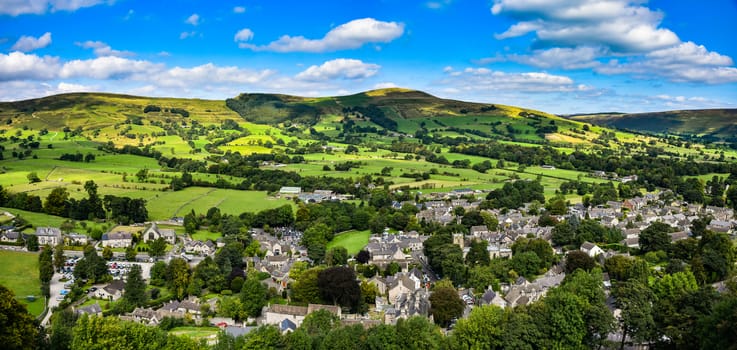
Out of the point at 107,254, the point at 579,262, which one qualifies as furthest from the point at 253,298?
the point at 579,262

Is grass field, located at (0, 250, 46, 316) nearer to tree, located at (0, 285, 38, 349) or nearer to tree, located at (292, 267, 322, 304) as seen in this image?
tree, located at (0, 285, 38, 349)

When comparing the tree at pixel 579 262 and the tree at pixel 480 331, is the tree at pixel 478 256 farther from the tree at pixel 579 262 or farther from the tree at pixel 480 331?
the tree at pixel 480 331

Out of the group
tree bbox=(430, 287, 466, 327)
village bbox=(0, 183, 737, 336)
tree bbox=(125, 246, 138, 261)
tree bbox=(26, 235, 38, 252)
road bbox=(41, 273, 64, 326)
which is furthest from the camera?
tree bbox=(125, 246, 138, 261)

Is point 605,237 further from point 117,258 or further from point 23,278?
point 23,278

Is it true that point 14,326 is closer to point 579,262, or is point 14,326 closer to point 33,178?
point 579,262

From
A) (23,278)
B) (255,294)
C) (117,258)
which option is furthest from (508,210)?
(23,278)

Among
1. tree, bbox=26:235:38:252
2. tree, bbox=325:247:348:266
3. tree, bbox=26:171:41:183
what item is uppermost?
tree, bbox=26:171:41:183

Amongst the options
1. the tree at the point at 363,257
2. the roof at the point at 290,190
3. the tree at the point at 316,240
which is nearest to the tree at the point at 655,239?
the tree at the point at 363,257

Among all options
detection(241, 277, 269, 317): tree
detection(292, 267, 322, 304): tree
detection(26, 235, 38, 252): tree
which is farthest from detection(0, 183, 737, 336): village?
detection(26, 235, 38, 252): tree
